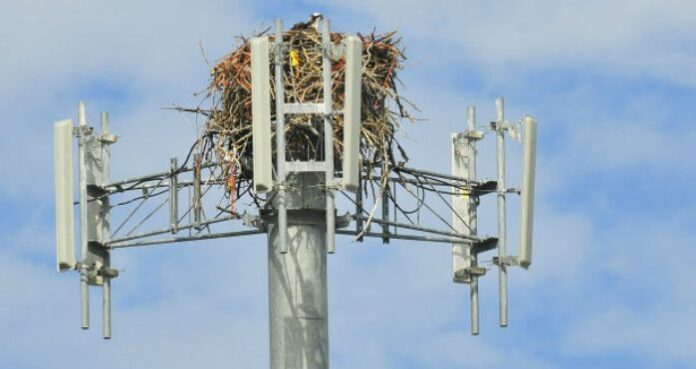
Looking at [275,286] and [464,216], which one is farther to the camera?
[464,216]

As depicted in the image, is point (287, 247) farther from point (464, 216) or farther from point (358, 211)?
point (464, 216)

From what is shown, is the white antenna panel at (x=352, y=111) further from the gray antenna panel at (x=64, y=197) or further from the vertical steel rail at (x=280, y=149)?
the gray antenna panel at (x=64, y=197)

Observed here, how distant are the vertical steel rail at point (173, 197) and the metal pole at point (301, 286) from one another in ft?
3.87

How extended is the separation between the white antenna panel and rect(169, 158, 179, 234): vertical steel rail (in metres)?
2.76

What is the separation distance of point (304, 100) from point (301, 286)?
2.07m

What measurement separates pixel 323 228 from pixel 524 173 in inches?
99.0

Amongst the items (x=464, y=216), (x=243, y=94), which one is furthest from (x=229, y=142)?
(x=464, y=216)

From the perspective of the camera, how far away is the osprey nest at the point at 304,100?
3284cm

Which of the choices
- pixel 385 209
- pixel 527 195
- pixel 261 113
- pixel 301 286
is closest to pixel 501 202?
pixel 527 195

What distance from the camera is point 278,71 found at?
3177 cm

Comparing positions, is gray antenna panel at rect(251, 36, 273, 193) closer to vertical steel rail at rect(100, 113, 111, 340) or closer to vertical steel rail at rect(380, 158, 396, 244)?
vertical steel rail at rect(380, 158, 396, 244)

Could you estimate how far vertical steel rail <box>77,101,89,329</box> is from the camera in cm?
3325

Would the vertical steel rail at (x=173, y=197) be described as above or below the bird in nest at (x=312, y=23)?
below

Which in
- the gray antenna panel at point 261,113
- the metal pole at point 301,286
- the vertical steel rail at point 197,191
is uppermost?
the gray antenna panel at point 261,113
